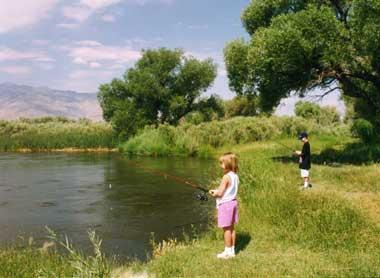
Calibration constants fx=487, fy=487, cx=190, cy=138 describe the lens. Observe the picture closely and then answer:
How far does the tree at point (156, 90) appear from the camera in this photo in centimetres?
5594

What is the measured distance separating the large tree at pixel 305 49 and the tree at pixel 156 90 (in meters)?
28.8

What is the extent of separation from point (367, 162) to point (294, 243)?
541 inches

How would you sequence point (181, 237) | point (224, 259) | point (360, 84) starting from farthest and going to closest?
point (360, 84) → point (181, 237) → point (224, 259)

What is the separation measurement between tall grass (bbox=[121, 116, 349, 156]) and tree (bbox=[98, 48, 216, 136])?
5.66 metres

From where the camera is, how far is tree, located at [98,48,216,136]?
55.9m

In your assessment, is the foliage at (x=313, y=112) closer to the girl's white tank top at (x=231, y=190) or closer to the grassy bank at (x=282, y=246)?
the grassy bank at (x=282, y=246)

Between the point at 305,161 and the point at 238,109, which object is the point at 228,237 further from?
the point at 238,109

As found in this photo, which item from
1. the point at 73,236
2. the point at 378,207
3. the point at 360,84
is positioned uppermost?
the point at 360,84

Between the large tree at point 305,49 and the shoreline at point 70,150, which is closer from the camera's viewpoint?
the large tree at point 305,49

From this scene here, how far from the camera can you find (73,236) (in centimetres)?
1575

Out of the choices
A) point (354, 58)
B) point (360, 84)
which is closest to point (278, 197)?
point (354, 58)

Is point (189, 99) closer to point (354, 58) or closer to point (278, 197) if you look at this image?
point (354, 58)

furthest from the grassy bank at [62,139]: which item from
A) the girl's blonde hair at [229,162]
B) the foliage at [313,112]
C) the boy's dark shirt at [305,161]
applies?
the girl's blonde hair at [229,162]

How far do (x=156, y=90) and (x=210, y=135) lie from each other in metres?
12.5
